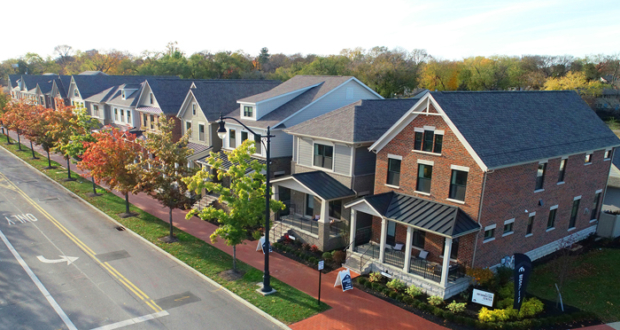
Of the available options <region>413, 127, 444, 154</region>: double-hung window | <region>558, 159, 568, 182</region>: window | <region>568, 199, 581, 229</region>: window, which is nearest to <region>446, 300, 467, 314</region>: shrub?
<region>413, 127, 444, 154</region>: double-hung window

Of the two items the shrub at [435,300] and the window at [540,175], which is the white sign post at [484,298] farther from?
the window at [540,175]

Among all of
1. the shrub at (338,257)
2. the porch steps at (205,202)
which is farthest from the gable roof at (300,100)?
the shrub at (338,257)

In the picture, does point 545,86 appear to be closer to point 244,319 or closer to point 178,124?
point 178,124

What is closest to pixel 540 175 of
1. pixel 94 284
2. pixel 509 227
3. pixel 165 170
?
pixel 509 227

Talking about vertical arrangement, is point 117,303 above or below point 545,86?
below

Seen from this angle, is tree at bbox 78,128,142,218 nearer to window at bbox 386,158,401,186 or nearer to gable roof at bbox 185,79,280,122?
gable roof at bbox 185,79,280,122

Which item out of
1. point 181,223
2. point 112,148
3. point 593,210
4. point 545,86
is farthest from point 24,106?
point 545,86

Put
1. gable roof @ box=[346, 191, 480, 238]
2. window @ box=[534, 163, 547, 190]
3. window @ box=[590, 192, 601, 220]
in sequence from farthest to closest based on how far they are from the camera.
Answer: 1. window @ box=[590, 192, 601, 220]
2. window @ box=[534, 163, 547, 190]
3. gable roof @ box=[346, 191, 480, 238]

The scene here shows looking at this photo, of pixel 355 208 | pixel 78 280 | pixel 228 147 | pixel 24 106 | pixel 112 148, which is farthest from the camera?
pixel 24 106
